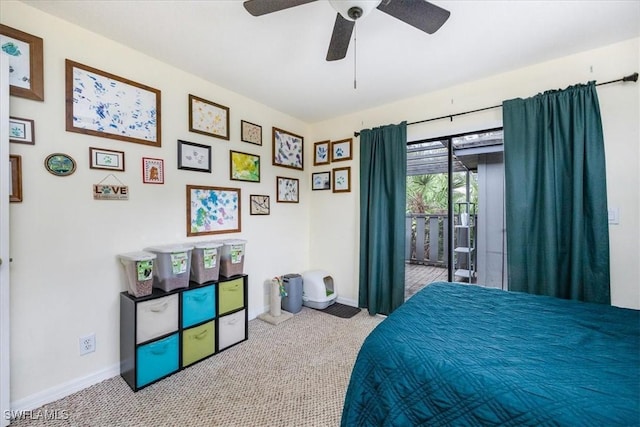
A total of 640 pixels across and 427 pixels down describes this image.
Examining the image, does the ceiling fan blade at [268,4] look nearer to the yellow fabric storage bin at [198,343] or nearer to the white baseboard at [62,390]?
the yellow fabric storage bin at [198,343]

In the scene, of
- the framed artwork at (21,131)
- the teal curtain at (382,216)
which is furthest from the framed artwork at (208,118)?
the teal curtain at (382,216)

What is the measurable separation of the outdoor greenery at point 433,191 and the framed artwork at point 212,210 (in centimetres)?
206

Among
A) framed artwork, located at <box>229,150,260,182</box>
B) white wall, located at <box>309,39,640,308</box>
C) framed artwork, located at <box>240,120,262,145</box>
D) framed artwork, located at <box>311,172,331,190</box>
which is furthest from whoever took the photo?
framed artwork, located at <box>311,172,331,190</box>

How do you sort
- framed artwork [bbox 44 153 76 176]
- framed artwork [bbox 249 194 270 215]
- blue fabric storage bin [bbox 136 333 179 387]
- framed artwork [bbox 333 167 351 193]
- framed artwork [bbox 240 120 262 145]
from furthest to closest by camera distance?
framed artwork [bbox 333 167 351 193] → framed artwork [bbox 249 194 270 215] → framed artwork [bbox 240 120 262 145] → blue fabric storage bin [bbox 136 333 179 387] → framed artwork [bbox 44 153 76 176]

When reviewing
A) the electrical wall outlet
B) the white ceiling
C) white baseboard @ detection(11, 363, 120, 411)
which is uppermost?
the white ceiling

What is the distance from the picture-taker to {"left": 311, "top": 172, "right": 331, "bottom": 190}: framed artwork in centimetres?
359

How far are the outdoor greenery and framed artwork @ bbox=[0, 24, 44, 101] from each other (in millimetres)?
3346

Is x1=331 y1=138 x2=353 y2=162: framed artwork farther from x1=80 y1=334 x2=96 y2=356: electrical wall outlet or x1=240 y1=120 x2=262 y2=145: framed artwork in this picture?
x1=80 y1=334 x2=96 y2=356: electrical wall outlet

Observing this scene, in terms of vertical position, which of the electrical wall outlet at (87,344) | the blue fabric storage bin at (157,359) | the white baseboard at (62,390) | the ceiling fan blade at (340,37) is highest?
the ceiling fan blade at (340,37)

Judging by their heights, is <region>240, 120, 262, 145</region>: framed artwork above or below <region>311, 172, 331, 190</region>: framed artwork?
above

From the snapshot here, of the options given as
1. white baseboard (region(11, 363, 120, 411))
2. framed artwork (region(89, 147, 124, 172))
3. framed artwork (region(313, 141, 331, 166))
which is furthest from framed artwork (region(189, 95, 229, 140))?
white baseboard (region(11, 363, 120, 411))

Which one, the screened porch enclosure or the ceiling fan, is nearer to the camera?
the ceiling fan

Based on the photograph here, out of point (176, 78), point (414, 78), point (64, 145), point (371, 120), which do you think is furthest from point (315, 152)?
point (64, 145)

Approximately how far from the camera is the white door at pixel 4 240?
58.7 inches
